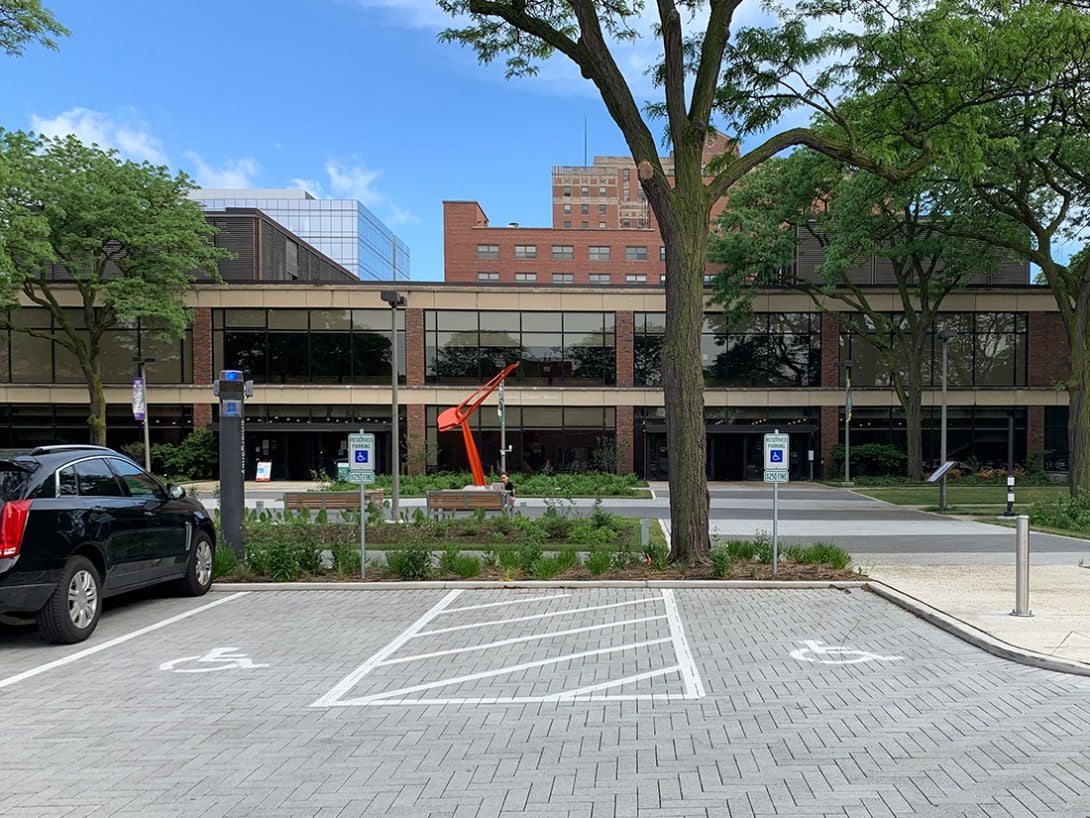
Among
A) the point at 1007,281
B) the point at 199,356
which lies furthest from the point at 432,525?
the point at 1007,281

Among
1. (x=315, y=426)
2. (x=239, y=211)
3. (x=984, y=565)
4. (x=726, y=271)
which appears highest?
(x=239, y=211)

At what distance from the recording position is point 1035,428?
37.4 meters

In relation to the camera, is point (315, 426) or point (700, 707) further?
point (315, 426)

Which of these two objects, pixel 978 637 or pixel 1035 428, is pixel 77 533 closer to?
pixel 978 637

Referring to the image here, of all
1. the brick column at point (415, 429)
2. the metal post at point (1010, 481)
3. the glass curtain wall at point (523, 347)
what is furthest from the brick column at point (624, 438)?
the metal post at point (1010, 481)

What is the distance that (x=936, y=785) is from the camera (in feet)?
14.2

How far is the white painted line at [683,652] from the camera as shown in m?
6.25

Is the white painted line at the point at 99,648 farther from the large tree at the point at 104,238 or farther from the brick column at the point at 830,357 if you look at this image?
the brick column at the point at 830,357

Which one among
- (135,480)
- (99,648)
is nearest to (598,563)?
(135,480)

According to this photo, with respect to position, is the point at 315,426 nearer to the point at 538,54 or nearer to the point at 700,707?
the point at 538,54

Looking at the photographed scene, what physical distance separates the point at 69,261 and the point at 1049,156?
3390 cm

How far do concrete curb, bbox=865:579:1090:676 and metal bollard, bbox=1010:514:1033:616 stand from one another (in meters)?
0.76

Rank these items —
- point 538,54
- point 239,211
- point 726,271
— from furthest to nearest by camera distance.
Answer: point 239,211
point 726,271
point 538,54

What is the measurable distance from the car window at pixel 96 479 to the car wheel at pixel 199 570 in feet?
5.69
